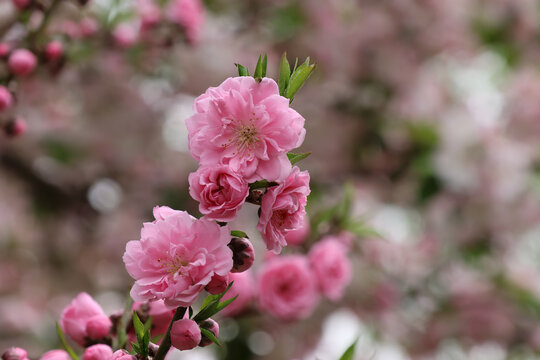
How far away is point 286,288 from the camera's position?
0.69m

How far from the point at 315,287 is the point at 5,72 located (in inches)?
17.6

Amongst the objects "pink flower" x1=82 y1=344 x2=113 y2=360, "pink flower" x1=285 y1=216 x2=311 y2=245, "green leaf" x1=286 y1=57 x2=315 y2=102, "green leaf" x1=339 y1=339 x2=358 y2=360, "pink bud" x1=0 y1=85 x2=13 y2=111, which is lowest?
"green leaf" x1=339 y1=339 x2=358 y2=360

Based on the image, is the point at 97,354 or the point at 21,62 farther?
the point at 21,62

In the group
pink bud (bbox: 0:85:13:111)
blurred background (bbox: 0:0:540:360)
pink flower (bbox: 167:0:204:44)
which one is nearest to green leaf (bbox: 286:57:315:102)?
pink bud (bbox: 0:85:13:111)

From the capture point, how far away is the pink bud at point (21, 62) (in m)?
0.56

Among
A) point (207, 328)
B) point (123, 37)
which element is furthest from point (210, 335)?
point (123, 37)

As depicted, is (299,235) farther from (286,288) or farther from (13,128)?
(13,128)

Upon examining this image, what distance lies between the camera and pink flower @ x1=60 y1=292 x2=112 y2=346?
40 cm

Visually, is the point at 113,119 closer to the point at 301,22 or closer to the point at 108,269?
the point at 108,269

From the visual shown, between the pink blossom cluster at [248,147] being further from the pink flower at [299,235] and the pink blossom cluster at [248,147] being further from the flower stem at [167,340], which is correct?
the pink flower at [299,235]

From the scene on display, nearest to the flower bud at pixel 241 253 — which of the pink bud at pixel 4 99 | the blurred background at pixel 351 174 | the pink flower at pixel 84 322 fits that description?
the pink flower at pixel 84 322

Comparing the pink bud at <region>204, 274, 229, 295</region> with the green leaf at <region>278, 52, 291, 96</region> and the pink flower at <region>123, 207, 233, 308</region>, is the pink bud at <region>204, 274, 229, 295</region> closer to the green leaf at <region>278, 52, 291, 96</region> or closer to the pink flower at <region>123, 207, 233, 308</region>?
the pink flower at <region>123, 207, 233, 308</region>

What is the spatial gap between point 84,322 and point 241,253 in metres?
0.16

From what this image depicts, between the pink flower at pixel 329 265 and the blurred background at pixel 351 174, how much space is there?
1.62 feet
